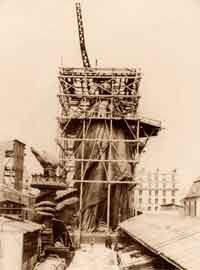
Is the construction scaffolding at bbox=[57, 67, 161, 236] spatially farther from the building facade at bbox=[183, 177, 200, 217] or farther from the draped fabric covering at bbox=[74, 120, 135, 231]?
the building facade at bbox=[183, 177, 200, 217]

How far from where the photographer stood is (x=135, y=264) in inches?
835

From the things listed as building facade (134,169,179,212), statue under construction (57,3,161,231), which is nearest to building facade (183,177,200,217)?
statue under construction (57,3,161,231)

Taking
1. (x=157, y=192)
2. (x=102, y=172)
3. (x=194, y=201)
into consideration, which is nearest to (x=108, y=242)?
(x=102, y=172)

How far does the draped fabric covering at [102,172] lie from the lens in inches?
1790

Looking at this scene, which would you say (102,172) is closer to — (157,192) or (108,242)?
(108,242)

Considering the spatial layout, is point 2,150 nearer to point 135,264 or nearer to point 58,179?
point 58,179

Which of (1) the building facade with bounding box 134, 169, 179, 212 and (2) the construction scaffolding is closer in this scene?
(2) the construction scaffolding

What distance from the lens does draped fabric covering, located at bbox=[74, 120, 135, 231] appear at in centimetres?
4547

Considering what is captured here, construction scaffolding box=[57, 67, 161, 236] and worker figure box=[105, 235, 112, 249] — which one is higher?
construction scaffolding box=[57, 67, 161, 236]

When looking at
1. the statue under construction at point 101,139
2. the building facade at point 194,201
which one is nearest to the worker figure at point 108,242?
the statue under construction at point 101,139

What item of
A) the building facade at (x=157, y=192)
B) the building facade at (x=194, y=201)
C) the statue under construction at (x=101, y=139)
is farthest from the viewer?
the building facade at (x=157, y=192)

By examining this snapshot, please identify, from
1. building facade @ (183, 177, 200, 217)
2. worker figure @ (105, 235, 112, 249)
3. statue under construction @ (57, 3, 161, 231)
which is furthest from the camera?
building facade @ (183, 177, 200, 217)

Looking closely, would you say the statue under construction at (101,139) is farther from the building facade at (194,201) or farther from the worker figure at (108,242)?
the building facade at (194,201)

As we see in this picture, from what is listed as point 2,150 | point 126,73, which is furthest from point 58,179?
point 2,150
